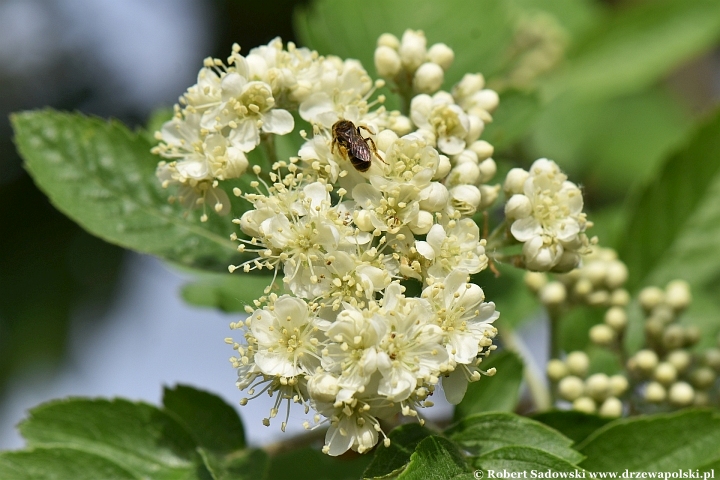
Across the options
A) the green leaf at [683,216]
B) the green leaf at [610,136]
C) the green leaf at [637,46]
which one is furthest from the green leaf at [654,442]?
Result: the green leaf at [637,46]

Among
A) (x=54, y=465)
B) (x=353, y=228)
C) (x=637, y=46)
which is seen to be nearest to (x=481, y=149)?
(x=353, y=228)

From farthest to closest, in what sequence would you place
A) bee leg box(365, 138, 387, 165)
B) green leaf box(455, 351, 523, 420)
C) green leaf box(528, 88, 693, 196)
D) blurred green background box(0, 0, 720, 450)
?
green leaf box(528, 88, 693, 196), blurred green background box(0, 0, 720, 450), green leaf box(455, 351, 523, 420), bee leg box(365, 138, 387, 165)

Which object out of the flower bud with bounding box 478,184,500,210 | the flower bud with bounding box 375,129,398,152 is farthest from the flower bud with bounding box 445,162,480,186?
the flower bud with bounding box 375,129,398,152

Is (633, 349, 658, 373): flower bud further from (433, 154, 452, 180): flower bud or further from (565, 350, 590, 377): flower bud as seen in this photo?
(433, 154, 452, 180): flower bud

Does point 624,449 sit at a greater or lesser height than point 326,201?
lesser

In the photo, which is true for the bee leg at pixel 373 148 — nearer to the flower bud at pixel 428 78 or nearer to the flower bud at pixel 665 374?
the flower bud at pixel 428 78

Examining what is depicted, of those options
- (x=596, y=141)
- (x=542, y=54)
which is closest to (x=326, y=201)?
(x=542, y=54)

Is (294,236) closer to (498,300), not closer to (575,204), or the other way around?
(575,204)
